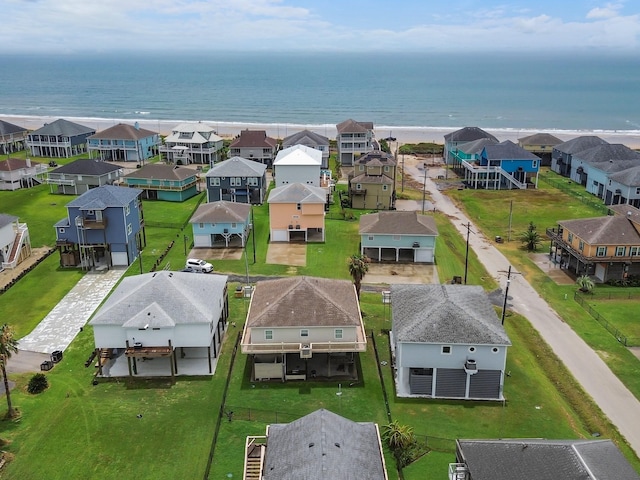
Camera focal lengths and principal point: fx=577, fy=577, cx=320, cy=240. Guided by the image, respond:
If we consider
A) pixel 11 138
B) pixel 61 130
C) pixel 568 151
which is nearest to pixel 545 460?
pixel 568 151

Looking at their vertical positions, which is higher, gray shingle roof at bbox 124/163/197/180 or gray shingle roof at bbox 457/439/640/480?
gray shingle roof at bbox 124/163/197/180

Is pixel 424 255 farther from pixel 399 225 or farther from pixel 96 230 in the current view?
pixel 96 230

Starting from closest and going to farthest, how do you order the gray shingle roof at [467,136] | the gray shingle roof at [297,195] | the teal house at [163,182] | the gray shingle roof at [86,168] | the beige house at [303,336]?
the beige house at [303,336] → the gray shingle roof at [297,195] → the teal house at [163,182] → the gray shingle roof at [86,168] → the gray shingle roof at [467,136]

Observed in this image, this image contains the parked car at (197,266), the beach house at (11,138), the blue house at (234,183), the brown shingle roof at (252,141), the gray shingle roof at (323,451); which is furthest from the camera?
the beach house at (11,138)

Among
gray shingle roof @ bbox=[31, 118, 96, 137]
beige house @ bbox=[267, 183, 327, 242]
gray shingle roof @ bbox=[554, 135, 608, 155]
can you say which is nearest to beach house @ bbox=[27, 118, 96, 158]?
gray shingle roof @ bbox=[31, 118, 96, 137]

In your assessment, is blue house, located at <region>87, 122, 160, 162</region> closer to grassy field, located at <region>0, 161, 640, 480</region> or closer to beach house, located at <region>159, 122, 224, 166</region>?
beach house, located at <region>159, 122, 224, 166</region>

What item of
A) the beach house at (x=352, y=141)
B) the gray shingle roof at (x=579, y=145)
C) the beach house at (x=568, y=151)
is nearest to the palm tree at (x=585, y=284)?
the beach house at (x=568, y=151)

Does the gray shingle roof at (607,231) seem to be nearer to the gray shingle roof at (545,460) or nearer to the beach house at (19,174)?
the gray shingle roof at (545,460)
